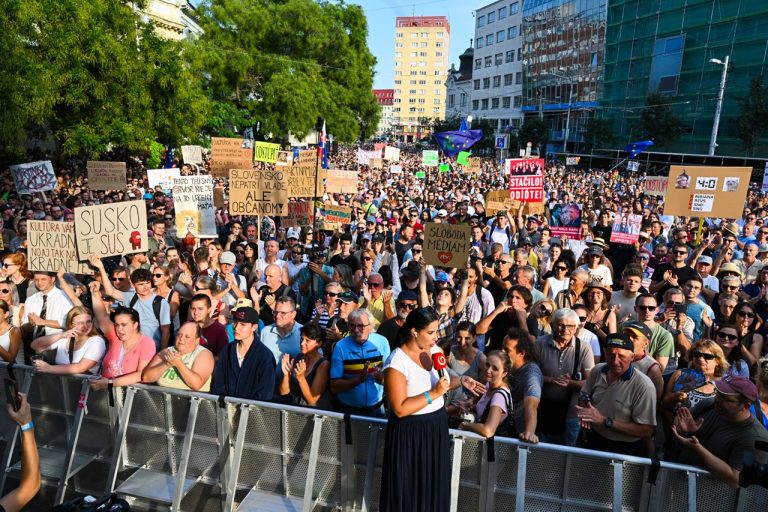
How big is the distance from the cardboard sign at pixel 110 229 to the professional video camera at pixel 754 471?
20.0ft

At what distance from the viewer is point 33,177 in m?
12.4

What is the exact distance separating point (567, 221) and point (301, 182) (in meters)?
5.49

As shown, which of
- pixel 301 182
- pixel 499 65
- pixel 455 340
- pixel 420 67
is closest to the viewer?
pixel 455 340

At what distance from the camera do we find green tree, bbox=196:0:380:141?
108 ft

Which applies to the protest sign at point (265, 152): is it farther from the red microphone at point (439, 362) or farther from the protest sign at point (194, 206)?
the red microphone at point (439, 362)

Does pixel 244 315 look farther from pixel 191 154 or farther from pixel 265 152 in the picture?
pixel 191 154

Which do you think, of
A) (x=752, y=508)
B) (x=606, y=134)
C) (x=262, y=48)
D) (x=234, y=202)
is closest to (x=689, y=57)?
(x=606, y=134)

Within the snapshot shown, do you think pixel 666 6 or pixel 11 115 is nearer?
pixel 11 115

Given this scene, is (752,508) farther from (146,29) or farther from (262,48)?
(262,48)

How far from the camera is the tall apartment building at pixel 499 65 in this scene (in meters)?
74.8

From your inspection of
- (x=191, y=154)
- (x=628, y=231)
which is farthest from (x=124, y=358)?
(x=191, y=154)

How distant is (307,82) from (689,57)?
28.8m

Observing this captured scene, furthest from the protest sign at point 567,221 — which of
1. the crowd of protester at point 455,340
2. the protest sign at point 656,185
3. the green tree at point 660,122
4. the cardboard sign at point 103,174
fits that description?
the green tree at point 660,122

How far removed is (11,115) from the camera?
570 inches
